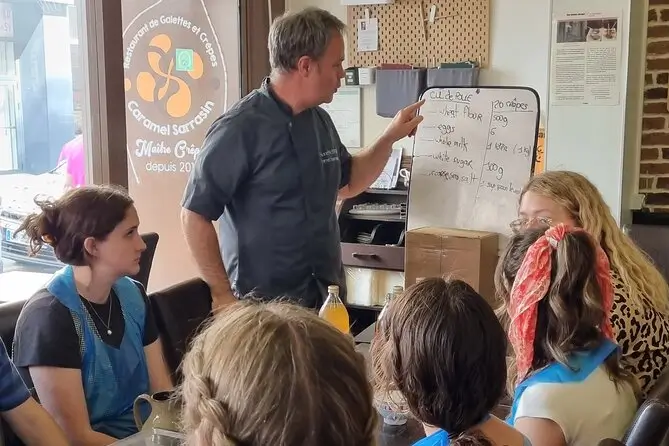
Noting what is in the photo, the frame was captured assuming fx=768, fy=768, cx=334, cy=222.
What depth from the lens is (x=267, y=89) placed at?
2.49 m

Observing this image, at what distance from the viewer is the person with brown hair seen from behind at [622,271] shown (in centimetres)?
178

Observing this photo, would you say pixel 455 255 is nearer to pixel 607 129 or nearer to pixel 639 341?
pixel 607 129

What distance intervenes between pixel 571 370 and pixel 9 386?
1.17 meters

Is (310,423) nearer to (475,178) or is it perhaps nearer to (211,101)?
(475,178)

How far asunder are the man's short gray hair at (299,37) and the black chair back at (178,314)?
0.76 meters

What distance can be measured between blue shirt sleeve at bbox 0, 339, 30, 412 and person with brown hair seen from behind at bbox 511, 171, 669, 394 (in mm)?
1187

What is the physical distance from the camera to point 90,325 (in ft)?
6.22

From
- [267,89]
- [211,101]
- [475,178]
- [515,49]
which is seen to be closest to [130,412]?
[267,89]

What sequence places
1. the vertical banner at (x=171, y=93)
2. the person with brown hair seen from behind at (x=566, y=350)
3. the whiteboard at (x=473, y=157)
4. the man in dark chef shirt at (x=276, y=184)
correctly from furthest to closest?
the vertical banner at (x=171, y=93) < the whiteboard at (x=473, y=157) < the man in dark chef shirt at (x=276, y=184) < the person with brown hair seen from behind at (x=566, y=350)

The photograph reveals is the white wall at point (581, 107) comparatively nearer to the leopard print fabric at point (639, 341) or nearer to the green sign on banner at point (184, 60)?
the green sign on banner at point (184, 60)

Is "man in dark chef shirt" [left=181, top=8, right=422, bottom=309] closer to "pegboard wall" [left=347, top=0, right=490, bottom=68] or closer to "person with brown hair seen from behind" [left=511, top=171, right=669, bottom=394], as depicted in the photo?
"person with brown hair seen from behind" [left=511, top=171, right=669, bottom=394]

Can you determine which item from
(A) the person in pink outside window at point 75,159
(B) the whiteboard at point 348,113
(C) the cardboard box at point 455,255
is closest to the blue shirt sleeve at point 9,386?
(A) the person in pink outside window at point 75,159

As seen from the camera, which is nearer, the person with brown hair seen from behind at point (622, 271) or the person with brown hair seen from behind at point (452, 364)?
the person with brown hair seen from behind at point (452, 364)

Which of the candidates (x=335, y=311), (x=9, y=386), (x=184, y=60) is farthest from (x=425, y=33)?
(x=9, y=386)
